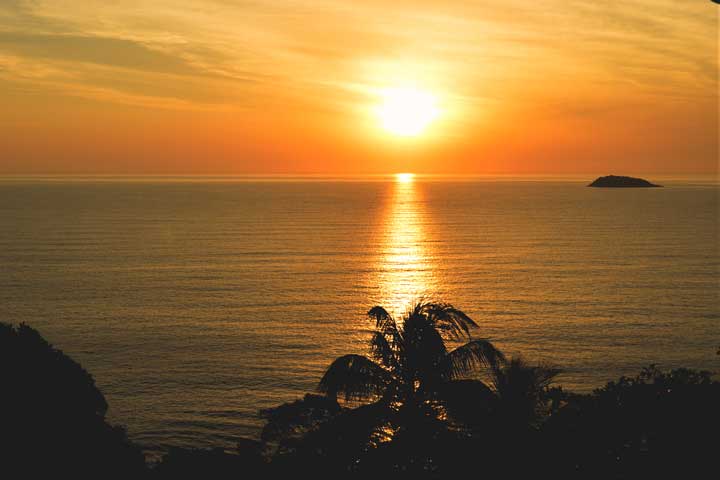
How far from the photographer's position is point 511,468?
18.8 metres

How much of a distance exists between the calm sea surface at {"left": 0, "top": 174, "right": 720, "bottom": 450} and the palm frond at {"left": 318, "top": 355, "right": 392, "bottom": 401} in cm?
1803

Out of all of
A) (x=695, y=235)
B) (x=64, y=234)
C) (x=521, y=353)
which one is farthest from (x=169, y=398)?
(x=695, y=235)

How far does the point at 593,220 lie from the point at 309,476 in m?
173

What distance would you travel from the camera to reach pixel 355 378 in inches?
834

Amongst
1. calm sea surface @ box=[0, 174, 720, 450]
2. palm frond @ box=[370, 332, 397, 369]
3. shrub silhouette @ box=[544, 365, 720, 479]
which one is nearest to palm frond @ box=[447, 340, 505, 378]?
palm frond @ box=[370, 332, 397, 369]

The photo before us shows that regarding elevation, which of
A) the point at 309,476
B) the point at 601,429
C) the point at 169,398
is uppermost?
the point at 601,429

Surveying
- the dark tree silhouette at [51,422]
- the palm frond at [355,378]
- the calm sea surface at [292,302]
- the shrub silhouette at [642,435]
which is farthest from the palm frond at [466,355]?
the calm sea surface at [292,302]

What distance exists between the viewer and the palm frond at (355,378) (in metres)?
21.1

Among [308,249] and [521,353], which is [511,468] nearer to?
[521,353]

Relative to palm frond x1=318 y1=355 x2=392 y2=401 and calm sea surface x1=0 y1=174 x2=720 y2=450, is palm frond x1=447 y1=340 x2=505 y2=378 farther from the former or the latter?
calm sea surface x1=0 y1=174 x2=720 y2=450

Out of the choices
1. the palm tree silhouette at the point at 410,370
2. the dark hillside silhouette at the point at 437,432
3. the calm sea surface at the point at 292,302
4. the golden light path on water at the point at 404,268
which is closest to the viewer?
the dark hillside silhouette at the point at 437,432

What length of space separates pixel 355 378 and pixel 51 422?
10.9 m

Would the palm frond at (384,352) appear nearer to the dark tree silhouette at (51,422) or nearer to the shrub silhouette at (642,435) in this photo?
the shrub silhouette at (642,435)

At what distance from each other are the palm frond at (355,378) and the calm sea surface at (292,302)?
710 inches
